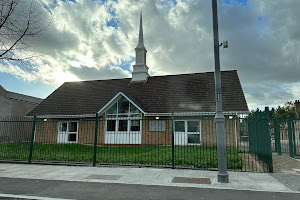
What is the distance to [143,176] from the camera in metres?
7.33

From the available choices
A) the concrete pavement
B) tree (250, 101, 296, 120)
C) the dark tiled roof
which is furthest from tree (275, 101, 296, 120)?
the concrete pavement

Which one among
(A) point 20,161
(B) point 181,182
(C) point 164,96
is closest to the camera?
(B) point 181,182

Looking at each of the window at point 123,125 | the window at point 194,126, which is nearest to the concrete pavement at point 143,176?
the window at point 194,126

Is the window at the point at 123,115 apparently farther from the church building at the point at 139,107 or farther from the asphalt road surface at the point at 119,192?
the asphalt road surface at the point at 119,192

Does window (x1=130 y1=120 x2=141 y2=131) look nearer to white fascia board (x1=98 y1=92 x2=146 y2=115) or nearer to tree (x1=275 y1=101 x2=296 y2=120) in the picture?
white fascia board (x1=98 y1=92 x2=146 y2=115)

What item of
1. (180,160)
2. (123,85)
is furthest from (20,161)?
(123,85)

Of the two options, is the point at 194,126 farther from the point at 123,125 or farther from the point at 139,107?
the point at 123,125

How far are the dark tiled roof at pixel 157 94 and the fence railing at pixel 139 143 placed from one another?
3.34 feet

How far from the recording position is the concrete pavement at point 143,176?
6.07m

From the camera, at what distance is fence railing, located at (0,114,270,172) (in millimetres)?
8828

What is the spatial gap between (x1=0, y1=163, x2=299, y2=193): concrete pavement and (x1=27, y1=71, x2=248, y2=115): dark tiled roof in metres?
9.61

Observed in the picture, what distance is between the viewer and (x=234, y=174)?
746 cm

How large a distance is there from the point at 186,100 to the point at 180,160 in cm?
986

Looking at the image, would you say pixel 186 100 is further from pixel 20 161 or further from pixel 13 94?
pixel 13 94
